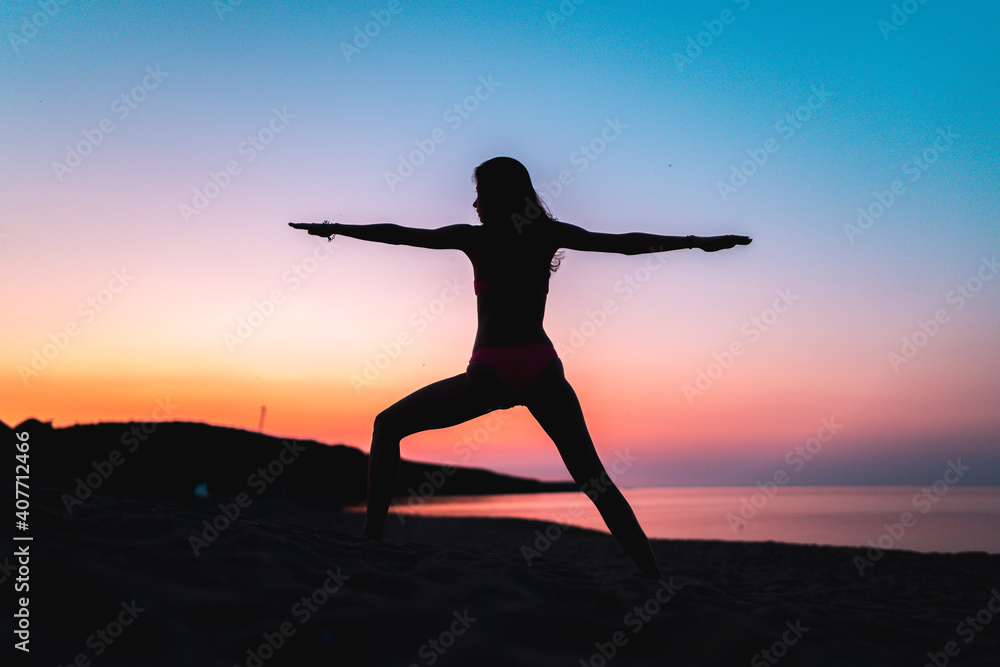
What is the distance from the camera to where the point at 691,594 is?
2838mm

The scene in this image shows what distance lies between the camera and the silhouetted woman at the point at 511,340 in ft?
10.4

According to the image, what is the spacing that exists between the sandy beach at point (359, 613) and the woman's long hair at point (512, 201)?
1669mm

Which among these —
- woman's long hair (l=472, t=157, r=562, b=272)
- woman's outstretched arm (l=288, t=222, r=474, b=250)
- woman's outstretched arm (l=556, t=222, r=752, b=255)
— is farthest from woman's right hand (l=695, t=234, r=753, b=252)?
woman's outstretched arm (l=288, t=222, r=474, b=250)

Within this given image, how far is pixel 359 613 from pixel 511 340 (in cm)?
154

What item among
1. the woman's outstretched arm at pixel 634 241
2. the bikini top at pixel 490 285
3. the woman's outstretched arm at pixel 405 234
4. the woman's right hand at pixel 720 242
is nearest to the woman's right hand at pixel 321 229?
the woman's outstretched arm at pixel 405 234

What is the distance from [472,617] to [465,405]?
126 cm

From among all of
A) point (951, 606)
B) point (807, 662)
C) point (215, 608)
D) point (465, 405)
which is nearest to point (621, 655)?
point (807, 662)

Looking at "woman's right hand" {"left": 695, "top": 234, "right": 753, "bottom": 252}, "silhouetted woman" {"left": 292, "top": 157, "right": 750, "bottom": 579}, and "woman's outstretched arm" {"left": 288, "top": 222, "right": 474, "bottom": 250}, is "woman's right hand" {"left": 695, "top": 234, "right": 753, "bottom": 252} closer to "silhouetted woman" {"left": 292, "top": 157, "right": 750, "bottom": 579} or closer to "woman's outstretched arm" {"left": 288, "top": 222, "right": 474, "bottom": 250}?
"silhouetted woman" {"left": 292, "top": 157, "right": 750, "bottom": 579}

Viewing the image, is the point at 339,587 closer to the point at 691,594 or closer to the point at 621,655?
the point at 621,655

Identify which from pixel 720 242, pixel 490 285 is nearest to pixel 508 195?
pixel 490 285

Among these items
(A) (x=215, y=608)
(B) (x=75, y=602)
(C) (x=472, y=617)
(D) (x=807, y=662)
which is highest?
(D) (x=807, y=662)

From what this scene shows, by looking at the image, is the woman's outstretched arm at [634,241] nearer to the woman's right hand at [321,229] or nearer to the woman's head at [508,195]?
the woman's head at [508,195]

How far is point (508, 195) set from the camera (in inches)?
134

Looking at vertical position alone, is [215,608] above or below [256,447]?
above
